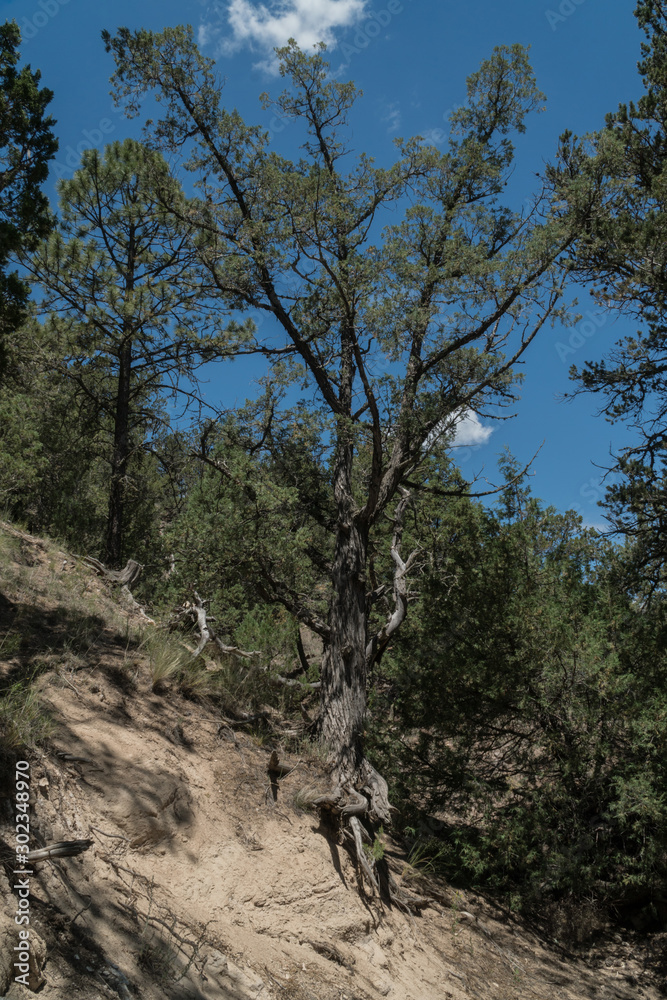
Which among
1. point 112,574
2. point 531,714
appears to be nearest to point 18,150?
point 112,574

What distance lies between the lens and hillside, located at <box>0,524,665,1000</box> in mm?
3881

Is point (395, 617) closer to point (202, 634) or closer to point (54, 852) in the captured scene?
point (202, 634)

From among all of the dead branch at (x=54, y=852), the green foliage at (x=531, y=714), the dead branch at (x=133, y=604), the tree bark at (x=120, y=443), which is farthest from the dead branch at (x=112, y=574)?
the dead branch at (x=54, y=852)

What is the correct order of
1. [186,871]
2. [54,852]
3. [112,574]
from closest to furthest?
[54,852]
[186,871]
[112,574]

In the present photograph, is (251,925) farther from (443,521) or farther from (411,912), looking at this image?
(443,521)

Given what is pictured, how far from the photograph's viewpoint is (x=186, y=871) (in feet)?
16.5

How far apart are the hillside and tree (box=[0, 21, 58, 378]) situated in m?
2.78

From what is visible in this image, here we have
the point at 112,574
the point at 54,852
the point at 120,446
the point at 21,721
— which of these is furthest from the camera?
the point at 120,446

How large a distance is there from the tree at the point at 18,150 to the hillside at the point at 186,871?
109 inches

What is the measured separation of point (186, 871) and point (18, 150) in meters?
6.33

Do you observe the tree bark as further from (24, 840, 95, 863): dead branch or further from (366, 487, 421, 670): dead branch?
(24, 840, 95, 863): dead branch

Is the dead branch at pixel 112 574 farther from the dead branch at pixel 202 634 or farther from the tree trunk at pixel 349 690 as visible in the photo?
the tree trunk at pixel 349 690

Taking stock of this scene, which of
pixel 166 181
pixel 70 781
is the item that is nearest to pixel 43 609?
pixel 70 781

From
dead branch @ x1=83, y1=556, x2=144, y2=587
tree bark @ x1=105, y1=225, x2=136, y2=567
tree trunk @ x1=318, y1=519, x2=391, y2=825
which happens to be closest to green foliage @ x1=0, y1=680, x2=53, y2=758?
tree trunk @ x1=318, y1=519, x2=391, y2=825
